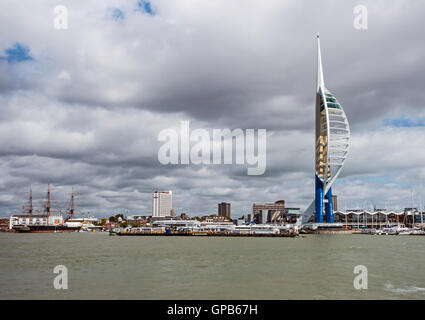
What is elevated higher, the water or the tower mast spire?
the tower mast spire

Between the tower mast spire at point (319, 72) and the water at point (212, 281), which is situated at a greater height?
the tower mast spire at point (319, 72)

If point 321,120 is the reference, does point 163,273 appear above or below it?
below

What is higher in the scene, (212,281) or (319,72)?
(319,72)

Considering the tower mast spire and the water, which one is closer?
the water

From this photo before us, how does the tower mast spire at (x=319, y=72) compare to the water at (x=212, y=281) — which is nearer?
the water at (x=212, y=281)

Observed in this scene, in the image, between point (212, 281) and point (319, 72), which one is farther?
point (319, 72)
